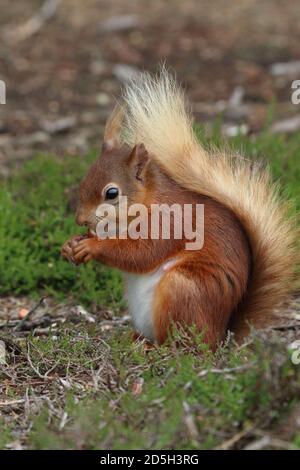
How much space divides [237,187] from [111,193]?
1.77ft

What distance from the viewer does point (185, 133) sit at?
418 cm

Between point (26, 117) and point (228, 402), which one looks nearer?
point (228, 402)

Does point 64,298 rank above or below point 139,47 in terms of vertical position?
below

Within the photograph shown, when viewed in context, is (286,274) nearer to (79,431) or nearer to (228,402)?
(228,402)

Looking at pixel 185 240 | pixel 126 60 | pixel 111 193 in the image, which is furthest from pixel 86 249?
pixel 126 60

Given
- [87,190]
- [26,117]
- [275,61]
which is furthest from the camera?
[275,61]

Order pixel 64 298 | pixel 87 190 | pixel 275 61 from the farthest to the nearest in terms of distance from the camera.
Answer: pixel 275 61
pixel 64 298
pixel 87 190

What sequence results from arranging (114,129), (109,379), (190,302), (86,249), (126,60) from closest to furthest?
(109,379) < (190,302) < (86,249) < (114,129) < (126,60)

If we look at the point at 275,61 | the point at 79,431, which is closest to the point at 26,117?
the point at 275,61

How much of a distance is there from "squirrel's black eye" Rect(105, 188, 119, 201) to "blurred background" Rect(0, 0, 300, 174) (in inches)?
102

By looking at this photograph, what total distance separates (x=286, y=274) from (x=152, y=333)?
0.63 m

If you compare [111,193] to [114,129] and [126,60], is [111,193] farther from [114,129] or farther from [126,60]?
[126,60]

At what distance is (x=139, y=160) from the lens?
412cm

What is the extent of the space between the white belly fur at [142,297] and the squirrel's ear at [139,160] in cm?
43
